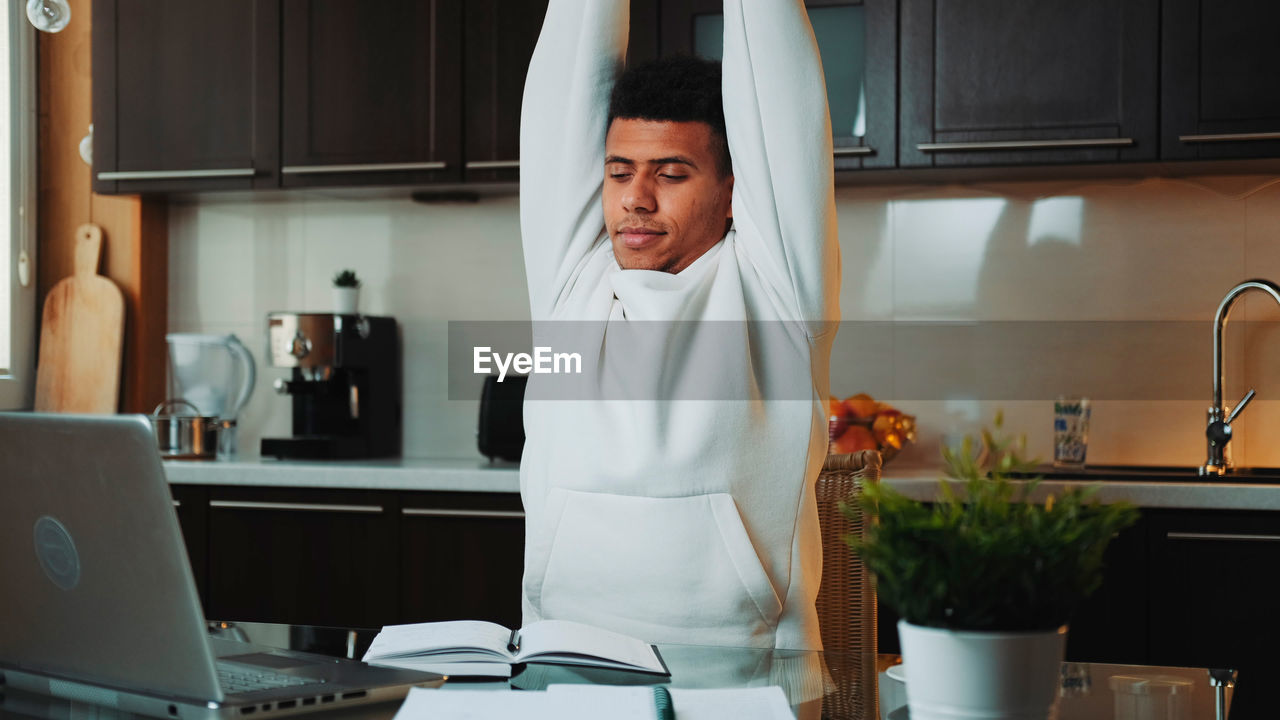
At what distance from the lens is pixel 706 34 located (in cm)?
264

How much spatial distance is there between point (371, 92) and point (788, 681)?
2.18 m

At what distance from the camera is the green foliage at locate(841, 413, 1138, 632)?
2.05ft

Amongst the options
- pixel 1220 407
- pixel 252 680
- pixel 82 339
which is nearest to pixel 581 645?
pixel 252 680

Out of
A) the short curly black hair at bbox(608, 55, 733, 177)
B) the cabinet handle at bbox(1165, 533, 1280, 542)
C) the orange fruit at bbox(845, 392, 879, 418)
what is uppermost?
the short curly black hair at bbox(608, 55, 733, 177)

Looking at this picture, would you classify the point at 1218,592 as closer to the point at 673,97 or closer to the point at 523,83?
the point at 673,97

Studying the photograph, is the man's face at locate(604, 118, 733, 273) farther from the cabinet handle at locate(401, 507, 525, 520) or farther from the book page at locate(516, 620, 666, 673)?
the cabinet handle at locate(401, 507, 525, 520)

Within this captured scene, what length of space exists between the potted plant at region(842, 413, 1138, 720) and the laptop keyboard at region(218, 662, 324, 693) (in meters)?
0.53

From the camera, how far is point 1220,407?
2523 mm

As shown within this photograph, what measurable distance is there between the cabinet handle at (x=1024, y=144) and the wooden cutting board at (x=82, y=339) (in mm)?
2160

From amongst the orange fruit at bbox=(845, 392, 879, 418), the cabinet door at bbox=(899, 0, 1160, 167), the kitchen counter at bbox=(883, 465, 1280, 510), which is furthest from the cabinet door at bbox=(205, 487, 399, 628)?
the cabinet door at bbox=(899, 0, 1160, 167)

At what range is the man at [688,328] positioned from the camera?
1.26m

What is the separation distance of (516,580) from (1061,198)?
5.20ft

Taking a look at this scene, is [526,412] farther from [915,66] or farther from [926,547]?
[915,66]

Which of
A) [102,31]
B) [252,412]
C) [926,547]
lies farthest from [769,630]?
[102,31]
